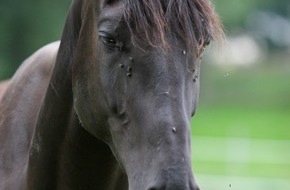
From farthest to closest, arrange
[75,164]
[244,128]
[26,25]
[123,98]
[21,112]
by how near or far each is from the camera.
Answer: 1. [26,25]
2. [244,128]
3. [21,112]
4. [75,164]
5. [123,98]

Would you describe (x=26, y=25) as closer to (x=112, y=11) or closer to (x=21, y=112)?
(x=21, y=112)

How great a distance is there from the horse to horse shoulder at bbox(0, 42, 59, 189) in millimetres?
226

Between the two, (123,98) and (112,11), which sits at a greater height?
(112,11)

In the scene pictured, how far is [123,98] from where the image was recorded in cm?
299

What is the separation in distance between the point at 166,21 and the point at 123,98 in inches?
12.0

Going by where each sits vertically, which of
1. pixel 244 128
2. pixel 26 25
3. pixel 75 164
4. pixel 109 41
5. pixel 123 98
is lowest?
pixel 244 128

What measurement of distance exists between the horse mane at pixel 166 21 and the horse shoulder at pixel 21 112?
118 centimetres

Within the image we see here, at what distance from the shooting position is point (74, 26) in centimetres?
343

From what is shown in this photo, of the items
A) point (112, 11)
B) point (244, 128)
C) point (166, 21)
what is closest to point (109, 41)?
point (112, 11)

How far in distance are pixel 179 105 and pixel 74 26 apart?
30.6 inches

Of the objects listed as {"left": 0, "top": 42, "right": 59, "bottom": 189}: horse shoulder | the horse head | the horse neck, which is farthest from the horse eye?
{"left": 0, "top": 42, "right": 59, "bottom": 189}: horse shoulder

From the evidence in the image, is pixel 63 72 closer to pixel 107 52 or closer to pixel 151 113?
pixel 107 52

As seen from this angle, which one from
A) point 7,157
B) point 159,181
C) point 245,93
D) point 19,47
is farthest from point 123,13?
point 245,93

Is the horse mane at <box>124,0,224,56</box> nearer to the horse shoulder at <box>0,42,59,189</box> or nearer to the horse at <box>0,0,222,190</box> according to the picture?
the horse at <box>0,0,222,190</box>
